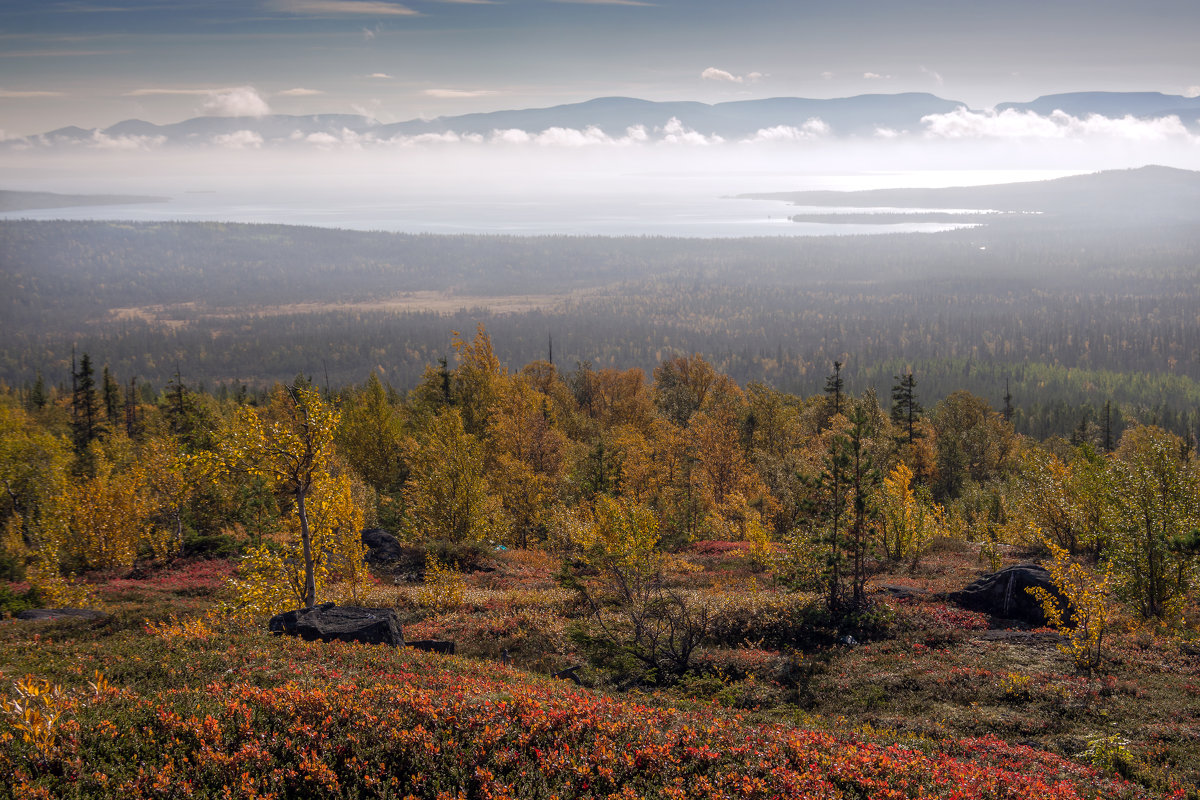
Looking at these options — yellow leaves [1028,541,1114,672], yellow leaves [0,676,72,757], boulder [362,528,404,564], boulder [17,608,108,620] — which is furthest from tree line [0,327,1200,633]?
yellow leaves [0,676,72,757]

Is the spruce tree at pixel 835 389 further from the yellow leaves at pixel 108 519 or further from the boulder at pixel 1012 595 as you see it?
the yellow leaves at pixel 108 519

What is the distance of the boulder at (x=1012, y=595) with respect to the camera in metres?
25.0

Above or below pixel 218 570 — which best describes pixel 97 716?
above

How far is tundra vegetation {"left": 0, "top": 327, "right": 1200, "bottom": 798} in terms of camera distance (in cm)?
1016

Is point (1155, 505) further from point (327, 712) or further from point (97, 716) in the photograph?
point (97, 716)

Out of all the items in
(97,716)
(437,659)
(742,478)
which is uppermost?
(97,716)

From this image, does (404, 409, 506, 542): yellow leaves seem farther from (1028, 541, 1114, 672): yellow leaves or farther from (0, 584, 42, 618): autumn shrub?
(1028, 541, 1114, 672): yellow leaves

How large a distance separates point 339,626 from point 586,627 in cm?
825

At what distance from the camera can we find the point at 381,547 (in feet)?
140

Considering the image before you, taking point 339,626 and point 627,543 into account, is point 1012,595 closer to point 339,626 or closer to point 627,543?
point 627,543

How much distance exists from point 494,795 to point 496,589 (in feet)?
85.7

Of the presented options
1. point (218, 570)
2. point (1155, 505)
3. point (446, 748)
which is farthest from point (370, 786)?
point (218, 570)

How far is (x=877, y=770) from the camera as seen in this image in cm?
1075

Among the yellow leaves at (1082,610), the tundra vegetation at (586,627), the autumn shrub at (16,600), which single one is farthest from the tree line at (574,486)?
the yellow leaves at (1082,610)
